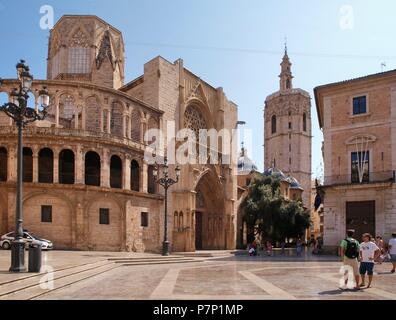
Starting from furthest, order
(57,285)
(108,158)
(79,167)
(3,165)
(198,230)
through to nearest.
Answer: (198,230) → (108,158) → (79,167) → (3,165) → (57,285)

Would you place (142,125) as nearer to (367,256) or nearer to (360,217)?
(360,217)

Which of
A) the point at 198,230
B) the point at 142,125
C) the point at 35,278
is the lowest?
the point at 198,230

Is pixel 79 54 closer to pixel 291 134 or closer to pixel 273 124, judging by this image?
pixel 291 134

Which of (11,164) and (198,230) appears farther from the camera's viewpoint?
(198,230)

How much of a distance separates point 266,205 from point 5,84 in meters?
24.7

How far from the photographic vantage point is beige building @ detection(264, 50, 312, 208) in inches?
3209

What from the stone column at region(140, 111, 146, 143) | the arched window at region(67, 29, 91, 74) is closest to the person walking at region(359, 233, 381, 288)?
the stone column at region(140, 111, 146, 143)

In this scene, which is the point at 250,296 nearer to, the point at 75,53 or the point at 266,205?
the point at 266,205

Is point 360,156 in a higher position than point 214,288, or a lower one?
higher

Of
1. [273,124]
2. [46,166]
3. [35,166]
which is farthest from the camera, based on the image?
[273,124]

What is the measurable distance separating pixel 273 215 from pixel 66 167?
20263 mm

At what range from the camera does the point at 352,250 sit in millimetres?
11742

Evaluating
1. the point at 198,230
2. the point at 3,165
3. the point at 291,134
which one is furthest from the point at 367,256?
the point at 291,134

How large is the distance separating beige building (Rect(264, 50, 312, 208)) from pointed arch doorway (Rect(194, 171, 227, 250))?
40.3 m
